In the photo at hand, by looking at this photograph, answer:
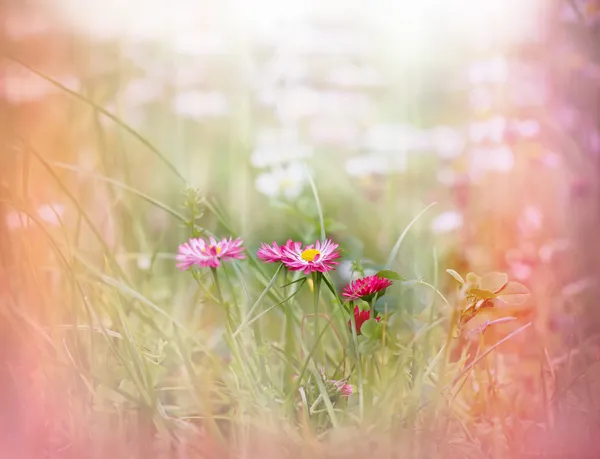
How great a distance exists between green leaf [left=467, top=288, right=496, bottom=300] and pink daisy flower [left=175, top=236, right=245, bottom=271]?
1.01ft

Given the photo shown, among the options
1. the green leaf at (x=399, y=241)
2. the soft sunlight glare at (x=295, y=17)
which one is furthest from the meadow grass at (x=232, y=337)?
the soft sunlight glare at (x=295, y=17)

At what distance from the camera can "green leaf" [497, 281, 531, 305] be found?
943 millimetres

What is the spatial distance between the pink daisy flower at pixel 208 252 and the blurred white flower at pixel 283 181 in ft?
0.27

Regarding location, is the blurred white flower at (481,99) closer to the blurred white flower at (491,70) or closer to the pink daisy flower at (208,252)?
the blurred white flower at (491,70)

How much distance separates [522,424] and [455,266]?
23 centimetres

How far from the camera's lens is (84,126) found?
0.95 metres

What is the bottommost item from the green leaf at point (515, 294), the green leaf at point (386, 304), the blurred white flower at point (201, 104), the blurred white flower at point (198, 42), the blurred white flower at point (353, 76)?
the green leaf at point (386, 304)

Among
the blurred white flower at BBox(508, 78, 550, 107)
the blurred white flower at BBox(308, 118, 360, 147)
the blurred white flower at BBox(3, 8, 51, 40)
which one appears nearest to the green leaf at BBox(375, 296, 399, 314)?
the blurred white flower at BBox(308, 118, 360, 147)

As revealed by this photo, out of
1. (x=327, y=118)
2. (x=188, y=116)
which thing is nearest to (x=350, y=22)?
(x=327, y=118)

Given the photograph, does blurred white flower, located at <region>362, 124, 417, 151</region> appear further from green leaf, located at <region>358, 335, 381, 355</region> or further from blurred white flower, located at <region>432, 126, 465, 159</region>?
green leaf, located at <region>358, 335, 381, 355</region>

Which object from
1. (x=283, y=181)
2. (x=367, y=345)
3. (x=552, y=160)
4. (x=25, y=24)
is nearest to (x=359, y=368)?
(x=367, y=345)

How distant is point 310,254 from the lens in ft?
3.02

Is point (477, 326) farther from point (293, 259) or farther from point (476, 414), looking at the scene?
point (293, 259)

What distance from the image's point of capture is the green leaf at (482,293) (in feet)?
3.02
